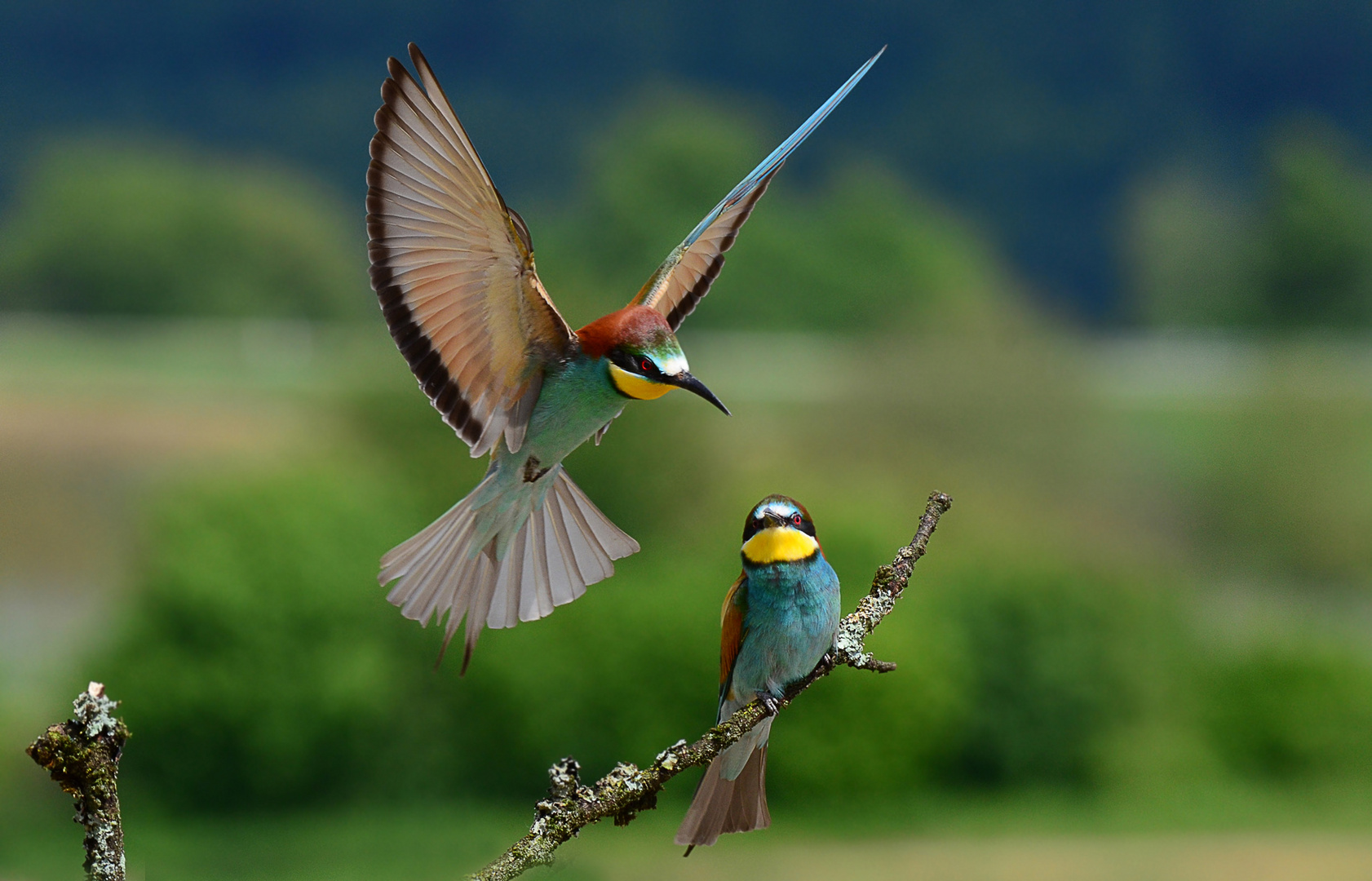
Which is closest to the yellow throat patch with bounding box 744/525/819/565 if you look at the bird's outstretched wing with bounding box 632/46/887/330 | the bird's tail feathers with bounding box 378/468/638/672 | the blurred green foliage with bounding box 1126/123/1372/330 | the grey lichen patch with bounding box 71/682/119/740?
the bird's tail feathers with bounding box 378/468/638/672

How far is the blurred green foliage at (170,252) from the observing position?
44062mm

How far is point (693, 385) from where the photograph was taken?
117cm

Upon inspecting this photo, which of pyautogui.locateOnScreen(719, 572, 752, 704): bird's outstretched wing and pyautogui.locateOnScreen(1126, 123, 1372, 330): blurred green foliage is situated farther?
pyautogui.locateOnScreen(1126, 123, 1372, 330): blurred green foliage

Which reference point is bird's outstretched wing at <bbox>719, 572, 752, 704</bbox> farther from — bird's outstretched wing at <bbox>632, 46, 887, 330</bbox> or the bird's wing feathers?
bird's outstretched wing at <bbox>632, 46, 887, 330</bbox>

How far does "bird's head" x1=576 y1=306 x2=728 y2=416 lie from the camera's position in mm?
1250

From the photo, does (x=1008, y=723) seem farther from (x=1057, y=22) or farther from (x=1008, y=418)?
(x=1057, y=22)

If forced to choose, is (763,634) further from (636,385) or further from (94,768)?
(94,768)

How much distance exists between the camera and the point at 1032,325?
63.8 feet

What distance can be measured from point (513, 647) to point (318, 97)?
64.3 metres

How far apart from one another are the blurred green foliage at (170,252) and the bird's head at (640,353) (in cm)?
4268

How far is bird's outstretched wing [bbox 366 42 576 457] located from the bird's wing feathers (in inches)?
14.5

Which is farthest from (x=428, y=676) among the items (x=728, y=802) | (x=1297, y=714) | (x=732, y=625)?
(x=728, y=802)

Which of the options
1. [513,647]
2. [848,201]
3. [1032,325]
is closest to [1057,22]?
[848,201]

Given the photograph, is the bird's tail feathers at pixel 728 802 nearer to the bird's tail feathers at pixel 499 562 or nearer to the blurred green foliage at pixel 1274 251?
the bird's tail feathers at pixel 499 562
